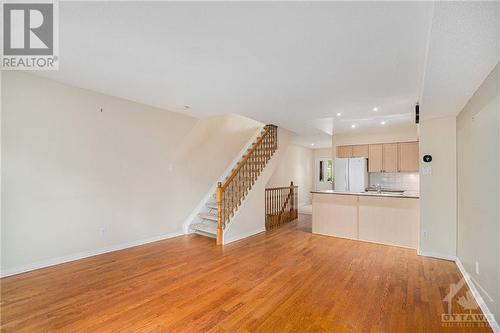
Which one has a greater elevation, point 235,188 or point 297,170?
point 297,170

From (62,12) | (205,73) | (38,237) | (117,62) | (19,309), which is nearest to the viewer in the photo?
(62,12)

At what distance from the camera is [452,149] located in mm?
3635

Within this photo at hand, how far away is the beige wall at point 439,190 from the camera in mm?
3627

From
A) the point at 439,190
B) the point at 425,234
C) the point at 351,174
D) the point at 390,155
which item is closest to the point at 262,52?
the point at 439,190

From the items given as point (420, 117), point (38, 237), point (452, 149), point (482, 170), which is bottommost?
point (38, 237)

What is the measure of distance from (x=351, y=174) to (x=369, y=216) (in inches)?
82.5

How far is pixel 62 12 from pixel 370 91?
11.4ft

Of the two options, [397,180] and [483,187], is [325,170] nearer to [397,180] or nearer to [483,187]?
[397,180]

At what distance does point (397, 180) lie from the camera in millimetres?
6441

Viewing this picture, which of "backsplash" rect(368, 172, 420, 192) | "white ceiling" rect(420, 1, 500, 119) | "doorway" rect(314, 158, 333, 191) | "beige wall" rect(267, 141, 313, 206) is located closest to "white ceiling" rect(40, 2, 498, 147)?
"white ceiling" rect(420, 1, 500, 119)

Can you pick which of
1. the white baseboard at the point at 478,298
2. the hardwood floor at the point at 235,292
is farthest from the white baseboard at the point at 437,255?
the white baseboard at the point at 478,298

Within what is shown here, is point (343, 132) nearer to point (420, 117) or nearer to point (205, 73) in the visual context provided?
point (420, 117)

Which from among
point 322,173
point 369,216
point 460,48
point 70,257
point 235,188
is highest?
point 460,48

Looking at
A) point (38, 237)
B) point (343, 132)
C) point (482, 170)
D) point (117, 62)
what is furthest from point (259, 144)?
point (38, 237)
